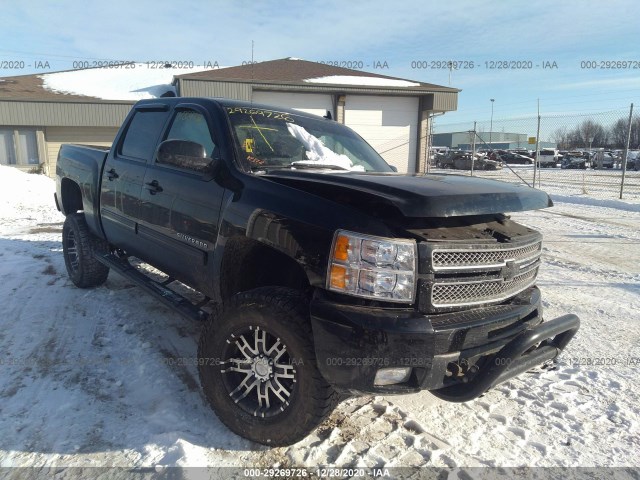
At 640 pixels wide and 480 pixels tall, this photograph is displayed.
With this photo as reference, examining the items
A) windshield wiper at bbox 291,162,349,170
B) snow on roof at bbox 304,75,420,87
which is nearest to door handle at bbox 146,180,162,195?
windshield wiper at bbox 291,162,349,170

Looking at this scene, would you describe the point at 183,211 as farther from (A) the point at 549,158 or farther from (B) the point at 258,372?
(A) the point at 549,158

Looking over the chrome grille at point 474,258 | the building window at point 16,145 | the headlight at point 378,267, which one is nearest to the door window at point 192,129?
the headlight at point 378,267

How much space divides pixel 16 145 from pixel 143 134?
21180 millimetres

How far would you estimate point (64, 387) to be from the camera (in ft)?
10.9

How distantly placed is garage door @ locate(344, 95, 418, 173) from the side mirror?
18.9m

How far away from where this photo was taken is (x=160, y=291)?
3859mm

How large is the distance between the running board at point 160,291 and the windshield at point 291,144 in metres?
1.15

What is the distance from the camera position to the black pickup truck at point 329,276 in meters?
2.32

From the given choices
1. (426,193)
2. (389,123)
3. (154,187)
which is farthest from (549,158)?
(426,193)

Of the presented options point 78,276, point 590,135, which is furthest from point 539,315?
point 590,135

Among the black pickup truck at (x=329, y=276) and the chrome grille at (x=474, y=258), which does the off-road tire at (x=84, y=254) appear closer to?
the black pickup truck at (x=329, y=276)

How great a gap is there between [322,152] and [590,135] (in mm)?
41091

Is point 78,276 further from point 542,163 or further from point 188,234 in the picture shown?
point 542,163

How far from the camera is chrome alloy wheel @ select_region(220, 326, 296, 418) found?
262cm
